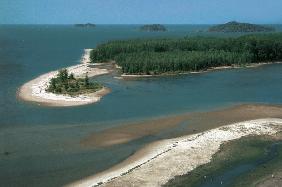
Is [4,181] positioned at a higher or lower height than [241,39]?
lower

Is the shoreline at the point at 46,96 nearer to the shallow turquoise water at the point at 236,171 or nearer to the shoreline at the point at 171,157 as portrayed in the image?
the shoreline at the point at 171,157

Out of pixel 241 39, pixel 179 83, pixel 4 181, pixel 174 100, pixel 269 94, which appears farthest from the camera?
pixel 241 39

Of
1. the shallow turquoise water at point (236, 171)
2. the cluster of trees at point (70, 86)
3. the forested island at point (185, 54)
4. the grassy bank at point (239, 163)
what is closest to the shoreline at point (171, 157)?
the grassy bank at point (239, 163)

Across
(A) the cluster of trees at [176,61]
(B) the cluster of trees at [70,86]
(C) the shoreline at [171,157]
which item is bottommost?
(C) the shoreline at [171,157]

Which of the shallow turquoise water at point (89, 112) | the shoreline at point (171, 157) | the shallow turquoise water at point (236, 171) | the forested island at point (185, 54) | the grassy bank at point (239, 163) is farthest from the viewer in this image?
the forested island at point (185, 54)

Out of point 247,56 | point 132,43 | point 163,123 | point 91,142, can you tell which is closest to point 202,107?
point 163,123

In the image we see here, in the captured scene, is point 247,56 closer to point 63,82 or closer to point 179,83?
point 179,83

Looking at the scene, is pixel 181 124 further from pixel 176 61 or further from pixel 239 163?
pixel 176 61

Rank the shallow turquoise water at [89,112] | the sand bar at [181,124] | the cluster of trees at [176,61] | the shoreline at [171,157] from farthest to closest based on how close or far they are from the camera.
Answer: the cluster of trees at [176,61] < the sand bar at [181,124] < the shallow turquoise water at [89,112] < the shoreline at [171,157]
